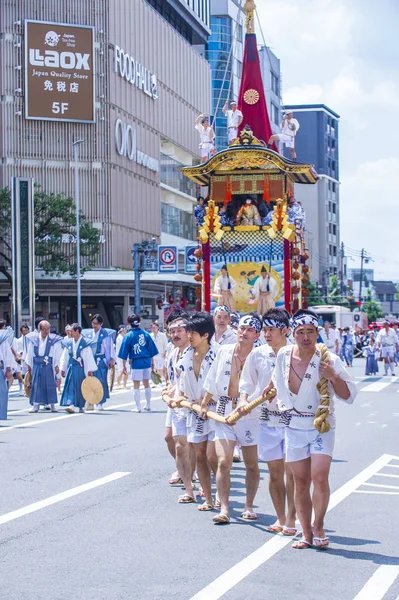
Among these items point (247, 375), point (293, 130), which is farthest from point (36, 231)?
point (247, 375)

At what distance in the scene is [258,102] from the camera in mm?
21438

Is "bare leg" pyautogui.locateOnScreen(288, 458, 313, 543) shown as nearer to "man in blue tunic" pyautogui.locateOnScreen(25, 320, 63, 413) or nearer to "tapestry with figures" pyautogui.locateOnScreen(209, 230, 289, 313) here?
"tapestry with figures" pyautogui.locateOnScreen(209, 230, 289, 313)

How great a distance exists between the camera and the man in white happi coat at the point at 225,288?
19.2 metres

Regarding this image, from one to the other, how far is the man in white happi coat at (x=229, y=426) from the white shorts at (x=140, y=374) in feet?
36.1

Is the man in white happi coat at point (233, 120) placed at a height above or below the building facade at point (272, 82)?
below

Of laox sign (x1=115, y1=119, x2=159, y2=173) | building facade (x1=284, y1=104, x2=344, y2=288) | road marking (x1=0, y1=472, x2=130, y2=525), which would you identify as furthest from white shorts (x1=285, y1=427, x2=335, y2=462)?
building facade (x1=284, y1=104, x2=344, y2=288)

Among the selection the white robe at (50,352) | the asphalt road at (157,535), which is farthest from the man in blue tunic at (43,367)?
the asphalt road at (157,535)

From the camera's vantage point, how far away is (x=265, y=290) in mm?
19031

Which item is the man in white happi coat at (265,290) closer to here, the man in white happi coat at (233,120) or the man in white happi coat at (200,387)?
the man in white happi coat at (233,120)

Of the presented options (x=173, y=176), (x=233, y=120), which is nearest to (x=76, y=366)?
(x=233, y=120)

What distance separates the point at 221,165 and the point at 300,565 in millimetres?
13108

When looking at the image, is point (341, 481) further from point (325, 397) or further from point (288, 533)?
point (325, 397)

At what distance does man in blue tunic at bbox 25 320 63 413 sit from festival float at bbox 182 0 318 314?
9.76ft

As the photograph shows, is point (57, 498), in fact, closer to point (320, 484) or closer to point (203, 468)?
point (203, 468)
